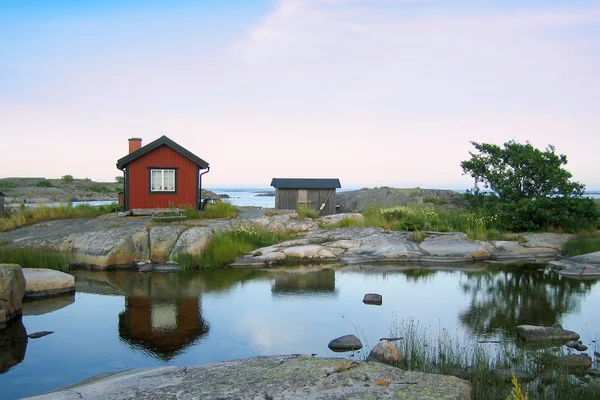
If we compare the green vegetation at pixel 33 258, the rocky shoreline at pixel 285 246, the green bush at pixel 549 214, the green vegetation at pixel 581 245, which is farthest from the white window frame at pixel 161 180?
the green vegetation at pixel 581 245

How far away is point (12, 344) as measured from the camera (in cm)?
990

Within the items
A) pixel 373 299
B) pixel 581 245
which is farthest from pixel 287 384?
pixel 581 245

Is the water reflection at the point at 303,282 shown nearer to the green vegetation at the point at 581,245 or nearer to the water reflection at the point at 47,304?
the water reflection at the point at 47,304

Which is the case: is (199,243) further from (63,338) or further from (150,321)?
(63,338)

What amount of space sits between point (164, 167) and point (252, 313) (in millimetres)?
15265

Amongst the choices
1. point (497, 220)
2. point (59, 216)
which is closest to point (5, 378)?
point (59, 216)

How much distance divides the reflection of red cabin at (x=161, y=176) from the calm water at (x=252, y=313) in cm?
833

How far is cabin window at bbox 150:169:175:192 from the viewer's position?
2558 cm

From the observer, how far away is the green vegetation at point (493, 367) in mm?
6520

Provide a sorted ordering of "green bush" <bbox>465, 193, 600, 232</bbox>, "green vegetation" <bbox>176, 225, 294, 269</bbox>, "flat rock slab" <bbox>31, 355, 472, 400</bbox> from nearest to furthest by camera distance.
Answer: "flat rock slab" <bbox>31, 355, 472, 400</bbox>
"green vegetation" <bbox>176, 225, 294, 269</bbox>
"green bush" <bbox>465, 193, 600, 232</bbox>

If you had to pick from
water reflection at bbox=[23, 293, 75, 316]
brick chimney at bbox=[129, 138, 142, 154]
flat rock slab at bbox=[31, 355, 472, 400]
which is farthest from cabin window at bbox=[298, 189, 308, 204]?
flat rock slab at bbox=[31, 355, 472, 400]

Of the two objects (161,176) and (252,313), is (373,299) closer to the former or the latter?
(252,313)

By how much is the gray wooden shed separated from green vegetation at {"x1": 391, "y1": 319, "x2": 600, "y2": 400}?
21.1 meters

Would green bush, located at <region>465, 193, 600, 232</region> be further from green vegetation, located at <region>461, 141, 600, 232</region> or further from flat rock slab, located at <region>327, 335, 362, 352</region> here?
flat rock slab, located at <region>327, 335, 362, 352</region>
